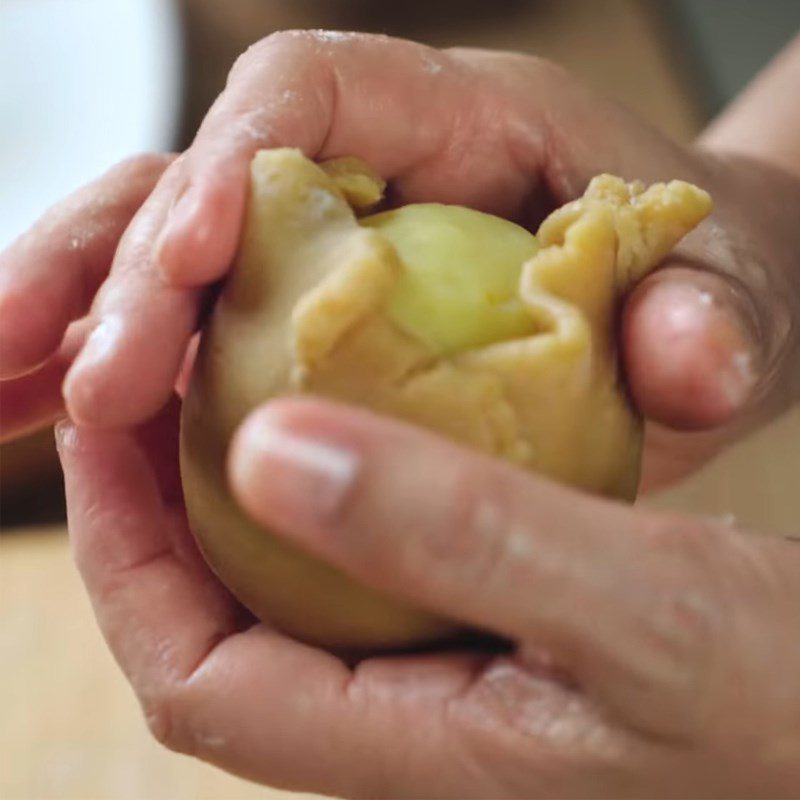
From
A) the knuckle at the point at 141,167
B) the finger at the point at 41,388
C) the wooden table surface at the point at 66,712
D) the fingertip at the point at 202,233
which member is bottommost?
the wooden table surface at the point at 66,712

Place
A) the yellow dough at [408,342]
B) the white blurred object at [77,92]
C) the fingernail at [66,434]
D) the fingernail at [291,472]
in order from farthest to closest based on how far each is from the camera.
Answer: the white blurred object at [77,92] → the fingernail at [66,434] → the yellow dough at [408,342] → the fingernail at [291,472]

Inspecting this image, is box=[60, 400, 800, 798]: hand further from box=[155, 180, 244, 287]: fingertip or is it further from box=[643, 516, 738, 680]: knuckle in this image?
box=[155, 180, 244, 287]: fingertip

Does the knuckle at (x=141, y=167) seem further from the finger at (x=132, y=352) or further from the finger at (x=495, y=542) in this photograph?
the finger at (x=495, y=542)

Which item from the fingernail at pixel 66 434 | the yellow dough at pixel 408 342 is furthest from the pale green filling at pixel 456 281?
the fingernail at pixel 66 434

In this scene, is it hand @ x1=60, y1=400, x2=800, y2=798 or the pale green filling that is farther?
the pale green filling

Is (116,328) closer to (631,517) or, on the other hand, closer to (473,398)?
(473,398)

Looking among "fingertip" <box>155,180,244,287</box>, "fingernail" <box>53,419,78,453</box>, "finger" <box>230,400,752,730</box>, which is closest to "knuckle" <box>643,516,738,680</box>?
"finger" <box>230,400,752,730</box>
